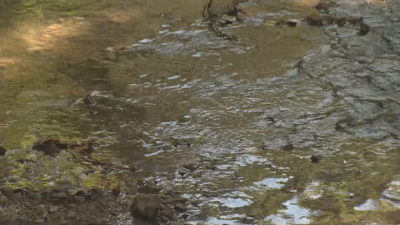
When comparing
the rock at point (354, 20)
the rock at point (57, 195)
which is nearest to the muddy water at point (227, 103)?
the rock at point (354, 20)

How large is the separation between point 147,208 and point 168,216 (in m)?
0.10

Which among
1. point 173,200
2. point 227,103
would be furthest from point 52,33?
point 173,200

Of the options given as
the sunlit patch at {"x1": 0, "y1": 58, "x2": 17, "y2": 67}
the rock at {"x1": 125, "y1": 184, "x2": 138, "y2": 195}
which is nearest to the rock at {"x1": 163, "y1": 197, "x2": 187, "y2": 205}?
the rock at {"x1": 125, "y1": 184, "x2": 138, "y2": 195}

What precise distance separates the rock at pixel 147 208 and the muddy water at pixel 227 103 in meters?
0.12

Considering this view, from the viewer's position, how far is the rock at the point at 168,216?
2164 millimetres

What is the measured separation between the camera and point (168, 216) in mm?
2172

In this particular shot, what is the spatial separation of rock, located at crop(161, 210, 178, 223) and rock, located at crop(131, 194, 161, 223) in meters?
0.02

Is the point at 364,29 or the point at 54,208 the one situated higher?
the point at 364,29

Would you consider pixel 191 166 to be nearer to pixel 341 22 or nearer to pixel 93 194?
pixel 93 194

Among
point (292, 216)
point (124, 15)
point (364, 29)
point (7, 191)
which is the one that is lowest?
point (292, 216)

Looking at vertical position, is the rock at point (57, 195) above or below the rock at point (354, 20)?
below

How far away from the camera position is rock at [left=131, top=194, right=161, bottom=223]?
215 cm

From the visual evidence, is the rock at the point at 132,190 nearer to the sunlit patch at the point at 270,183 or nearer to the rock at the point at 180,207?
the rock at the point at 180,207

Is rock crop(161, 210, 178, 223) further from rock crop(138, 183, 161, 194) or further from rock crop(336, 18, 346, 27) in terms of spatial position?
rock crop(336, 18, 346, 27)
